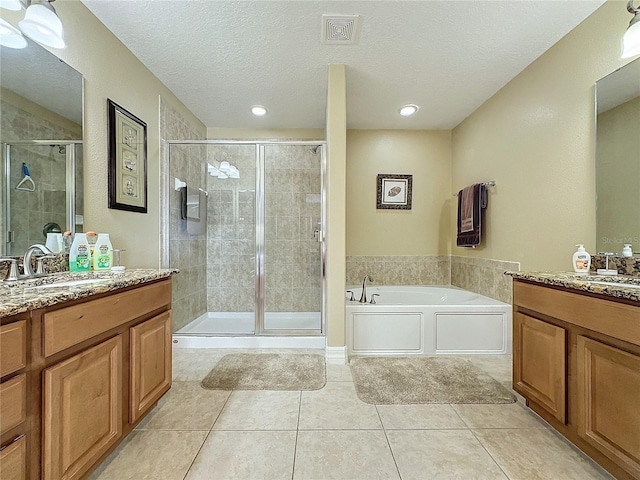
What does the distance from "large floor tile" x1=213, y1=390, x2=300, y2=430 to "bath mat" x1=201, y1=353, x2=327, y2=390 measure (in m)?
0.10

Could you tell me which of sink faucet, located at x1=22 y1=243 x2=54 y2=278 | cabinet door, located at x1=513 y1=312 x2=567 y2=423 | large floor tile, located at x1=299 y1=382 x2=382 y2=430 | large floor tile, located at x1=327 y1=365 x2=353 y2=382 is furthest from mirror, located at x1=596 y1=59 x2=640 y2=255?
sink faucet, located at x1=22 y1=243 x2=54 y2=278

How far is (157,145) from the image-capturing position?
262 centimetres

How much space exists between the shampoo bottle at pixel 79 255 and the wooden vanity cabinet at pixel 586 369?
2404 millimetres

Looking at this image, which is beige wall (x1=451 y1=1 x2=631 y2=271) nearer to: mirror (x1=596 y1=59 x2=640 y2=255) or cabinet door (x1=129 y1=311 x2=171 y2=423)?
mirror (x1=596 y1=59 x2=640 y2=255)

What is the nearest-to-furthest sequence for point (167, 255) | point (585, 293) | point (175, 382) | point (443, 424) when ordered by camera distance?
point (585, 293) → point (443, 424) → point (175, 382) → point (167, 255)

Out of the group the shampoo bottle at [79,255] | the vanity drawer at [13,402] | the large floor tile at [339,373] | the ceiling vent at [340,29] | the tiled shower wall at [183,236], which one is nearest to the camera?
the vanity drawer at [13,402]

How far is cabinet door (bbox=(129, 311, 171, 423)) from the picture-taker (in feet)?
4.63

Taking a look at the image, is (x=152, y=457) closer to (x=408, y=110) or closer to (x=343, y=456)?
(x=343, y=456)

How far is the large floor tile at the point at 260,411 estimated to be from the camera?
1.63 meters

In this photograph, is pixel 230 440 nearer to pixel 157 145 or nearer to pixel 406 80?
pixel 157 145

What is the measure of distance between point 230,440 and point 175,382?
844 millimetres

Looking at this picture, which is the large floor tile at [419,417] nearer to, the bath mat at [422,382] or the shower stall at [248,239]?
the bath mat at [422,382]

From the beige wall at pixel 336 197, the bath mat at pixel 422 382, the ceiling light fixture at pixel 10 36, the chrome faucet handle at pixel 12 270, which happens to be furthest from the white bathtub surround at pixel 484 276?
the ceiling light fixture at pixel 10 36

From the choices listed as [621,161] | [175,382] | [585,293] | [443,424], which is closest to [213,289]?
[175,382]
